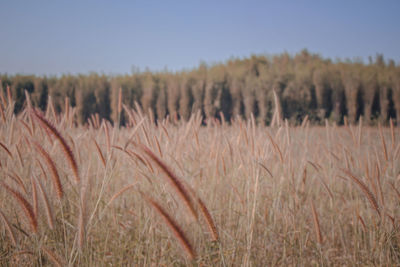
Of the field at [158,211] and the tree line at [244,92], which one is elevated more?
the tree line at [244,92]

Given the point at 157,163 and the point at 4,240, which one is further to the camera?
the point at 4,240

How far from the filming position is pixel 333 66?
1019 centimetres

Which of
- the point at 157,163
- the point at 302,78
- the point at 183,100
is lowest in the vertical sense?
the point at 157,163

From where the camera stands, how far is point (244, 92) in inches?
381

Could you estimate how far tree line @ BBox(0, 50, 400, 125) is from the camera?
29.8ft

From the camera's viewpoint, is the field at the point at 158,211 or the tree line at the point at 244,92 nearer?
the field at the point at 158,211

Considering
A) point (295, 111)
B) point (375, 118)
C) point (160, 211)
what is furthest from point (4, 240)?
point (375, 118)

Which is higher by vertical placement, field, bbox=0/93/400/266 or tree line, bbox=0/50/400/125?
tree line, bbox=0/50/400/125

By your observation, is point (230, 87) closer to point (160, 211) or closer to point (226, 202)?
point (226, 202)

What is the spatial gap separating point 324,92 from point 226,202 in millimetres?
8842

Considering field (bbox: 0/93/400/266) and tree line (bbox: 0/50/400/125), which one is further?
tree line (bbox: 0/50/400/125)

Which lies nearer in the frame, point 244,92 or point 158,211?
point 158,211

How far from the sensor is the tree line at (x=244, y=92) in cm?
907

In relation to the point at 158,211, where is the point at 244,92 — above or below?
above
